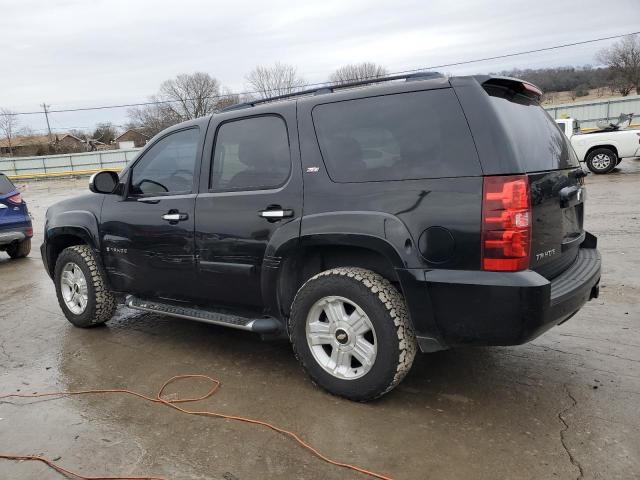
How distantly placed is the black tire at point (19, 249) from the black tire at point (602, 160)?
15512 mm

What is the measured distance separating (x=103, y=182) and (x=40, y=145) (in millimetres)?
71299

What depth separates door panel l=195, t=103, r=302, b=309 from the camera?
347 cm

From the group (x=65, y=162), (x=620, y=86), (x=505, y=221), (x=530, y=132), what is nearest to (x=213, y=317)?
(x=505, y=221)

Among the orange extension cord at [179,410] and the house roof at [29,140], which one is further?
the house roof at [29,140]

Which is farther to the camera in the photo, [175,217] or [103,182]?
[103,182]

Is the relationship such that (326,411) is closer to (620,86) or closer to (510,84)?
(510,84)

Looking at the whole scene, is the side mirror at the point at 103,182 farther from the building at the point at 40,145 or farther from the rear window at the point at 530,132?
the building at the point at 40,145

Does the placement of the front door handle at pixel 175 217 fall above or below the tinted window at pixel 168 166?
below

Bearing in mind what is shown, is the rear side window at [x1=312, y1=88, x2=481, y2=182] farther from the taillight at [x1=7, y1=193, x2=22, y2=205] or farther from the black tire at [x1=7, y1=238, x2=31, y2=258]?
the black tire at [x1=7, y1=238, x2=31, y2=258]

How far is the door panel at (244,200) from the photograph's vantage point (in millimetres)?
3471

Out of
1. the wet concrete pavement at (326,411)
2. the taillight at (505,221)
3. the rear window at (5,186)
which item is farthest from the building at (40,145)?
the taillight at (505,221)

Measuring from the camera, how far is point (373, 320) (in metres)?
3.09

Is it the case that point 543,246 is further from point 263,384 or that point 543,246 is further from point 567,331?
point 263,384

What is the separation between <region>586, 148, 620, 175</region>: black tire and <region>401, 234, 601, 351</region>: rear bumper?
49.8 ft
